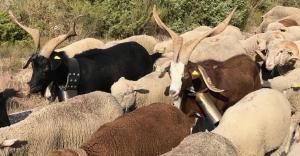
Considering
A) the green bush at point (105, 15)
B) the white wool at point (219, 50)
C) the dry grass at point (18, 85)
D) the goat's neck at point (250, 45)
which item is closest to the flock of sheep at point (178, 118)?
the white wool at point (219, 50)

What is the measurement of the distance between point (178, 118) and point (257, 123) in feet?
3.80

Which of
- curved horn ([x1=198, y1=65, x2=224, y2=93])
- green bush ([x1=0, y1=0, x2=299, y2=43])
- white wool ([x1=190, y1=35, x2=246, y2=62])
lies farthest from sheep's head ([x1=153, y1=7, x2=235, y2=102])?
green bush ([x1=0, y1=0, x2=299, y2=43])

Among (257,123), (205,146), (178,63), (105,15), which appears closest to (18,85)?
(178,63)

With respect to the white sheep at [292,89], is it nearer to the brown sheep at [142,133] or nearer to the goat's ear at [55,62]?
the brown sheep at [142,133]

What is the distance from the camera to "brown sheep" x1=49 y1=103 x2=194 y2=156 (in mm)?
6109

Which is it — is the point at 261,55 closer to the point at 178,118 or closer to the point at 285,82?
the point at 285,82

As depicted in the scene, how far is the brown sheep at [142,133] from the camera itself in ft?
20.0

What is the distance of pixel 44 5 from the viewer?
19500 millimetres

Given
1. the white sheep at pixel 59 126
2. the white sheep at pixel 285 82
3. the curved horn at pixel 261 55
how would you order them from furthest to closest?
1. the curved horn at pixel 261 55
2. the white sheep at pixel 285 82
3. the white sheep at pixel 59 126

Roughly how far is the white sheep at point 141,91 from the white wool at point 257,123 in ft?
7.14

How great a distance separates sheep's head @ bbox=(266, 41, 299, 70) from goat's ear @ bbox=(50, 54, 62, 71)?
5.26 m

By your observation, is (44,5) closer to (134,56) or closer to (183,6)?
(183,6)

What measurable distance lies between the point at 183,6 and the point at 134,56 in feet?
33.8

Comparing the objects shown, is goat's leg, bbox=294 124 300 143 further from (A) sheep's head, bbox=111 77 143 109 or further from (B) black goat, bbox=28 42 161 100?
(B) black goat, bbox=28 42 161 100
